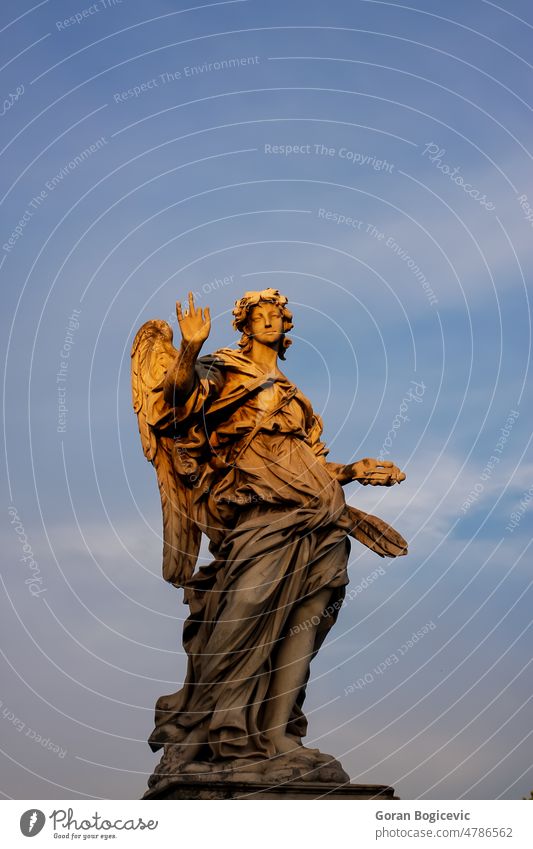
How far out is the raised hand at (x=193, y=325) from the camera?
49.8 ft

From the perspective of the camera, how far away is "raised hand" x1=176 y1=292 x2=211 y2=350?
15164 millimetres

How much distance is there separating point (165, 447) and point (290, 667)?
114 inches

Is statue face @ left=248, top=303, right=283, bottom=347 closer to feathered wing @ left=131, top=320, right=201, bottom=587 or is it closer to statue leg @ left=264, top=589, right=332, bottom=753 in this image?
feathered wing @ left=131, top=320, right=201, bottom=587

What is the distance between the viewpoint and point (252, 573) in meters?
15.1

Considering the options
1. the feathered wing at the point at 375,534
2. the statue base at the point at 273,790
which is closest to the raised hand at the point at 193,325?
the feathered wing at the point at 375,534

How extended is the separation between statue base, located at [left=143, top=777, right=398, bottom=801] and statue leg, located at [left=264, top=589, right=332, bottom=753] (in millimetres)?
636

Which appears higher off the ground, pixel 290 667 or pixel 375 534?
pixel 375 534

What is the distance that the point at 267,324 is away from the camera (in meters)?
16.6

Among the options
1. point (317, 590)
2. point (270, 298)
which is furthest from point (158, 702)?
point (270, 298)

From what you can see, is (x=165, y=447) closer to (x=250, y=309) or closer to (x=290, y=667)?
(x=250, y=309)

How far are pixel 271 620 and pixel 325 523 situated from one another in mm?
1243
